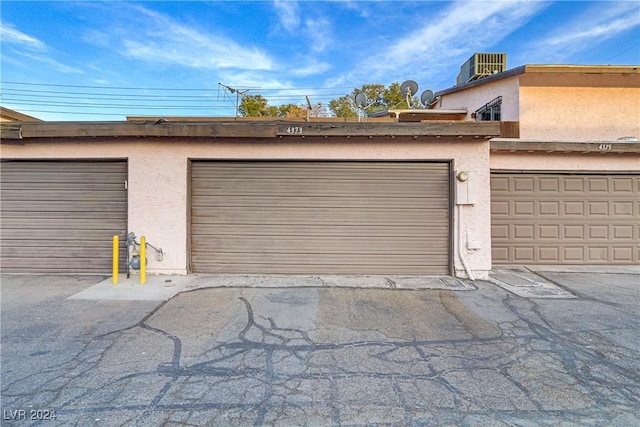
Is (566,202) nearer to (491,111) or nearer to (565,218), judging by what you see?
(565,218)

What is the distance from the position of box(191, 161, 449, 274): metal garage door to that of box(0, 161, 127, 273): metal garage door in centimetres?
181

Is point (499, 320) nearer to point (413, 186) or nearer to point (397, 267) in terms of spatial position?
point (397, 267)

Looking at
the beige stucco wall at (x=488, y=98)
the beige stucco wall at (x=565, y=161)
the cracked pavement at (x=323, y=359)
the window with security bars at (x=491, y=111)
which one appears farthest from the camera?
the window with security bars at (x=491, y=111)

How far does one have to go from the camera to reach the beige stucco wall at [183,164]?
6047mm

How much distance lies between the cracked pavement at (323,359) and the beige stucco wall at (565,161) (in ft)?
11.2

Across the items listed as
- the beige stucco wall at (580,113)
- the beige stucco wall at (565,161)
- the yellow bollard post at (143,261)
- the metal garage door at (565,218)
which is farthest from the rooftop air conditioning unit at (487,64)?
the yellow bollard post at (143,261)

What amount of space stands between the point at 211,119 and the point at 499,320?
829cm

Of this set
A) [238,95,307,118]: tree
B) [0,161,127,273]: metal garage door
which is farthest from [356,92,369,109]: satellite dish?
[238,95,307,118]: tree

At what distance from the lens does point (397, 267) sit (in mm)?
6270

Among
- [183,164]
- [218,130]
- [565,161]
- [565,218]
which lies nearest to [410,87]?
[565,161]

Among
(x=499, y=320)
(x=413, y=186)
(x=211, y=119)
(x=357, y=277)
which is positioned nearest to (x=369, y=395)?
(x=499, y=320)

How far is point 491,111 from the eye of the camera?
985 cm

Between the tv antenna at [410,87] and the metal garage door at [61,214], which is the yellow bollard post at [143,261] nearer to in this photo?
the metal garage door at [61,214]

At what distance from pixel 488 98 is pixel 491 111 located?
49cm
